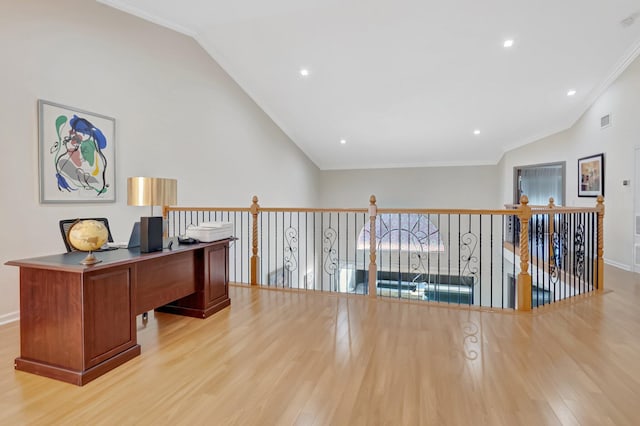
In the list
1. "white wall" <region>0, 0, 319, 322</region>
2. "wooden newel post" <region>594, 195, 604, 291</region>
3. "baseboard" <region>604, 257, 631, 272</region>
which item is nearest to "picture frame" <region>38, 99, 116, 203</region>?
"white wall" <region>0, 0, 319, 322</region>

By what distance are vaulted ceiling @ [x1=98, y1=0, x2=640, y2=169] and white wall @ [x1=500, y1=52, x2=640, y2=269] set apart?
26 centimetres

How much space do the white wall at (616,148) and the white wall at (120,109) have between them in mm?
6251

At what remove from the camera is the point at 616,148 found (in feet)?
17.5

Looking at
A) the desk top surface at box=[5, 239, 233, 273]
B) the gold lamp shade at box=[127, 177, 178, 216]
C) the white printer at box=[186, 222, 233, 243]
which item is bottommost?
the desk top surface at box=[5, 239, 233, 273]

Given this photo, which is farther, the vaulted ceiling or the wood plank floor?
the vaulted ceiling

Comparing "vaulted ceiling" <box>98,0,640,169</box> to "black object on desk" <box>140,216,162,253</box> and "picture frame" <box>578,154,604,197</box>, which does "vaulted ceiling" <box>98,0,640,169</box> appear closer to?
"picture frame" <box>578,154,604,197</box>

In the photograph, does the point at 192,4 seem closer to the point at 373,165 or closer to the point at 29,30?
the point at 29,30

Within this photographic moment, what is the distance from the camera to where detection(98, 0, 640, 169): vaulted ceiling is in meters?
4.21

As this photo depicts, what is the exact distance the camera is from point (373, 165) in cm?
1026

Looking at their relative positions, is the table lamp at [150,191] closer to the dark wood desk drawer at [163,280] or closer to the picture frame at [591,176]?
the dark wood desk drawer at [163,280]

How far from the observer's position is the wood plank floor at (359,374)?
1789 mm

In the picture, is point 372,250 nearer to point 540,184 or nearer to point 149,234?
point 149,234

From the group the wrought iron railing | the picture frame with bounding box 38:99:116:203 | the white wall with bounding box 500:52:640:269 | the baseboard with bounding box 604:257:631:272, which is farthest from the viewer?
the baseboard with bounding box 604:257:631:272

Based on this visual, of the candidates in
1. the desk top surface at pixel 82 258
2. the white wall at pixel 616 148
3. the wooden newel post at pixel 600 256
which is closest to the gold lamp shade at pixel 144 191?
the desk top surface at pixel 82 258
